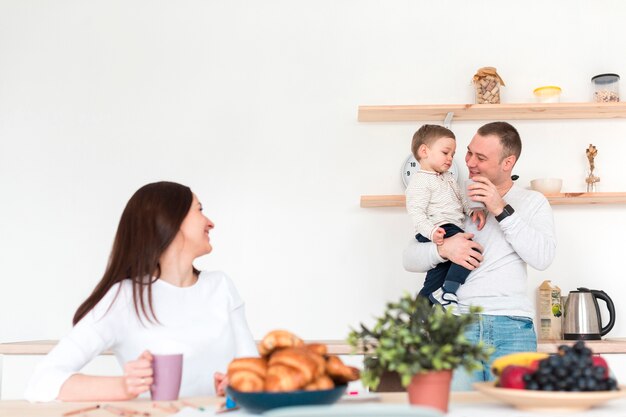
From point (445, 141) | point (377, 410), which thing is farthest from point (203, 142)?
point (377, 410)

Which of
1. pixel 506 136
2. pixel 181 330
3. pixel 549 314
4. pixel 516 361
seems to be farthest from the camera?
pixel 549 314

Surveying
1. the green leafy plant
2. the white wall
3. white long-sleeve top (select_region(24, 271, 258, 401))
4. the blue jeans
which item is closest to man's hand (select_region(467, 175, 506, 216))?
the blue jeans

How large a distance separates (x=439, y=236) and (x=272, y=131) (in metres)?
1.07

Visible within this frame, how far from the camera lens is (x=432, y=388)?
1.22m

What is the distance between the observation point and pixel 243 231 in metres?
3.35

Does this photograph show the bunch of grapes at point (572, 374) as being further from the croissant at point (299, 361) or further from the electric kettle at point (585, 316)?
the electric kettle at point (585, 316)

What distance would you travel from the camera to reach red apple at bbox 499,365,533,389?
1.28 metres

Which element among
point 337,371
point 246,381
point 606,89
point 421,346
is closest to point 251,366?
point 246,381

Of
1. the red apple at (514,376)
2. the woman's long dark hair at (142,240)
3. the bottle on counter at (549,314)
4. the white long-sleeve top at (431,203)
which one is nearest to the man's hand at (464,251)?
the white long-sleeve top at (431,203)

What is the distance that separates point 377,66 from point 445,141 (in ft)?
2.58

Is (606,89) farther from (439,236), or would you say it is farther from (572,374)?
(572,374)

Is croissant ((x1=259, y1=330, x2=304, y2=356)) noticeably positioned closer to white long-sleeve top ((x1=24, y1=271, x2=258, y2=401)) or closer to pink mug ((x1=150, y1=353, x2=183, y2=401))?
pink mug ((x1=150, y1=353, x2=183, y2=401))

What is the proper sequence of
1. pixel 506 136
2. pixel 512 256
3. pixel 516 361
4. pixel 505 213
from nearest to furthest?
pixel 516 361, pixel 505 213, pixel 512 256, pixel 506 136

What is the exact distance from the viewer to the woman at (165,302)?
1812 mm
